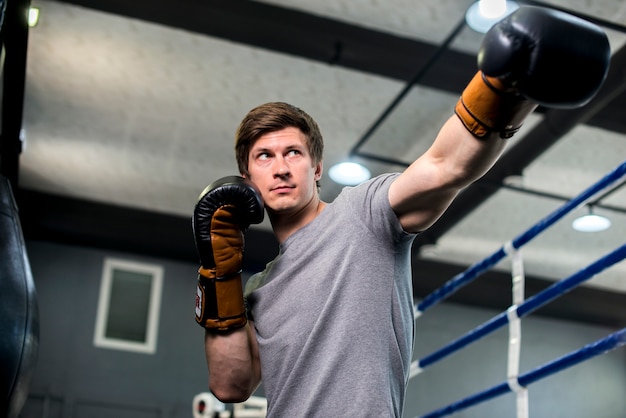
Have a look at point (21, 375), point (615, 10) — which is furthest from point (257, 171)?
point (615, 10)

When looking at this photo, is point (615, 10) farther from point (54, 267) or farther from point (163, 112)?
point (54, 267)

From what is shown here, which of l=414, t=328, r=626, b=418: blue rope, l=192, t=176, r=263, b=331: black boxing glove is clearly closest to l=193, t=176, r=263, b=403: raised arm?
l=192, t=176, r=263, b=331: black boxing glove

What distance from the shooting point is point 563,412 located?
7320mm

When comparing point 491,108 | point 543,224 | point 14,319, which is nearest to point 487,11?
point 543,224

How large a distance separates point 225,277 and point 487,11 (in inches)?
107

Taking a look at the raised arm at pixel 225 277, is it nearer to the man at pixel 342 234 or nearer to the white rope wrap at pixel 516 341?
the man at pixel 342 234

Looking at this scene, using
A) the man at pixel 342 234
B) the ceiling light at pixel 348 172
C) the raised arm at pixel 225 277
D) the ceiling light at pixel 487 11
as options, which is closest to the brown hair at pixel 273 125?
the man at pixel 342 234

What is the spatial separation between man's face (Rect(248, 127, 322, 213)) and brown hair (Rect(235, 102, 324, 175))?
0.04ft

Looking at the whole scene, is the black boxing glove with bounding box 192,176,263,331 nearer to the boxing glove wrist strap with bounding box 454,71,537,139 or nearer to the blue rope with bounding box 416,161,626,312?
the boxing glove wrist strap with bounding box 454,71,537,139

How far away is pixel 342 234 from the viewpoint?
1.40 meters

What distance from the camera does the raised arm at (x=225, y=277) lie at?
1.46 m

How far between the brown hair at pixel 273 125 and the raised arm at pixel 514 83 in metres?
0.36

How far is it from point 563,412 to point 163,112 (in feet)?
15.1

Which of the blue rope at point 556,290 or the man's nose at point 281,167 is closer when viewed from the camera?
the man's nose at point 281,167
